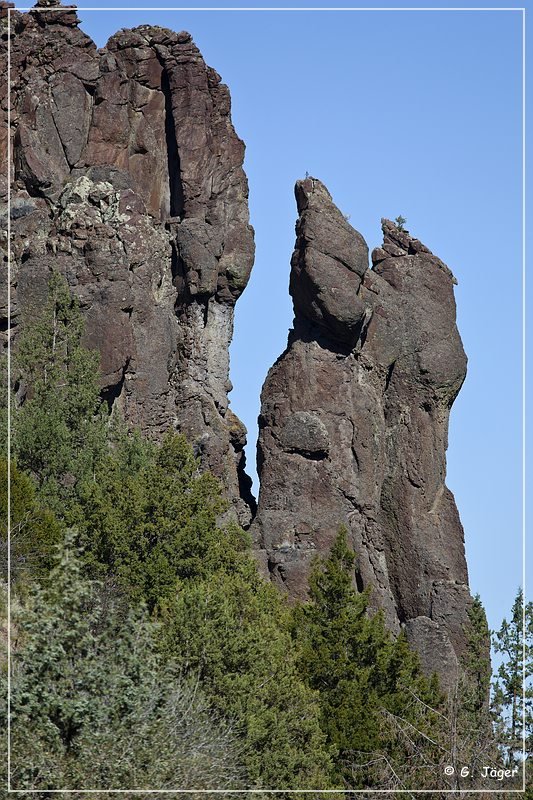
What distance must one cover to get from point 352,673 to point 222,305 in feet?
104

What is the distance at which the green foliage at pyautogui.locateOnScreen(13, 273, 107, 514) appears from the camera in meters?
75.9

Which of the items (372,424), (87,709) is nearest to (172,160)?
(372,424)

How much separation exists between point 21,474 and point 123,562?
6939 mm

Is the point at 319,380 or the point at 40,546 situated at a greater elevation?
the point at 319,380

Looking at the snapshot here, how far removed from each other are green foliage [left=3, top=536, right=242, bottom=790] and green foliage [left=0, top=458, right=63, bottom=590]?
15032mm

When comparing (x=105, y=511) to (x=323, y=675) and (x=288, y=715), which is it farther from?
(x=288, y=715)

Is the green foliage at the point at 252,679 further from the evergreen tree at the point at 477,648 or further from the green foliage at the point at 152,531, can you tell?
the evergreen tree at the point at 477,648

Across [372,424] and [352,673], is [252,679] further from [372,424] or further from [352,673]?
[372,424]

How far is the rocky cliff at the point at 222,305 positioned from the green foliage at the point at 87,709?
42338 millimetres

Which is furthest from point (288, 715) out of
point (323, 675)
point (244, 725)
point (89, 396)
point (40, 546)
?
point (89, 396)

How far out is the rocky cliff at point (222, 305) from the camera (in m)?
84.8

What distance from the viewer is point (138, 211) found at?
3420 inches

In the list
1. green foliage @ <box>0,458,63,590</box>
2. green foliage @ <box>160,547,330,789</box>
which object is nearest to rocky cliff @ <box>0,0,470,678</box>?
green foliage @ <box>0,458,63,590</box>

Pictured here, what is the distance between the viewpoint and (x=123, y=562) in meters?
63.0
